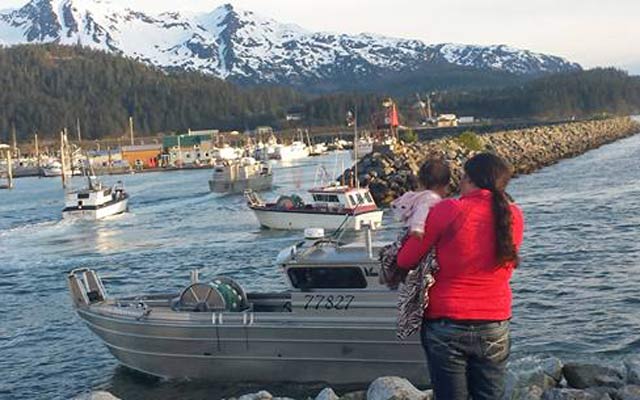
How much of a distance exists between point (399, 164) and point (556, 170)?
14595 millimetres

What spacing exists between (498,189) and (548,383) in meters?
4.27

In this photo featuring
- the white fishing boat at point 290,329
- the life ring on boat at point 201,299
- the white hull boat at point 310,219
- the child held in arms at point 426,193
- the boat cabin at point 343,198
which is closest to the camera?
the child held in arms at point 426,193

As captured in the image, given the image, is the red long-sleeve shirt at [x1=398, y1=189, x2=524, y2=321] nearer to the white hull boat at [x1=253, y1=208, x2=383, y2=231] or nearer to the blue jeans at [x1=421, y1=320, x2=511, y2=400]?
the blue jeans at [x1=421, y1=320, x2=511, y2=400]

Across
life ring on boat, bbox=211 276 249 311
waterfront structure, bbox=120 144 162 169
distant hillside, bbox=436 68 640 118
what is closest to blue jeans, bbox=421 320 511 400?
life ring on boat, bbox=211 276 249 311

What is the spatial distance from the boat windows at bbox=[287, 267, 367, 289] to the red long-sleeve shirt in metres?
7.05

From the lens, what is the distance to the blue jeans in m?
5.87

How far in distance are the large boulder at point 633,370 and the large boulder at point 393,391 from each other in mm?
2212

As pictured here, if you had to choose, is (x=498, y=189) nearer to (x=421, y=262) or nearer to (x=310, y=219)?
(x=421, y=262)

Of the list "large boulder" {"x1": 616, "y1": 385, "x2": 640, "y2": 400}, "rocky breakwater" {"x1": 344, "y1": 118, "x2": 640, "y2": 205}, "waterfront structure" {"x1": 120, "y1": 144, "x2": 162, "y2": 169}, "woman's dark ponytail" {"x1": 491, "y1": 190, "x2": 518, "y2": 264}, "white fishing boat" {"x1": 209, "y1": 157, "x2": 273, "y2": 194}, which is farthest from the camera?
"waterfront structure" {"x1": 120, "y1": 144, "x2": 162, "y2": 169}

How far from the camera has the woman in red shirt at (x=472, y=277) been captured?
227 inches

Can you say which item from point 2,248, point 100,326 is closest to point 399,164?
point 2,248

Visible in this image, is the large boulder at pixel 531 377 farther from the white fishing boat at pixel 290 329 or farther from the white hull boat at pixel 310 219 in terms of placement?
the white hull boat at pixel 310 219

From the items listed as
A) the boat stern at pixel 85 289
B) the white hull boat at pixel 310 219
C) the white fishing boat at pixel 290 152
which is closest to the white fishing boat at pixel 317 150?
the white fishing boat at pixel 290 152

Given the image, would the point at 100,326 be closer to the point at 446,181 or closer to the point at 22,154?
the point at 446,181
